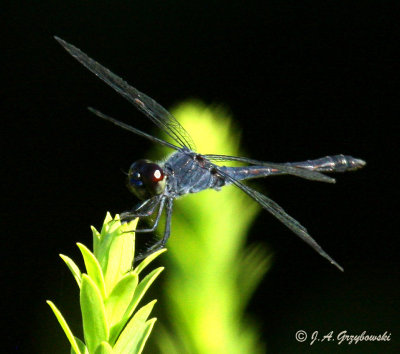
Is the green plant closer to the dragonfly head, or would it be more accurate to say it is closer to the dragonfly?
the dragonfly

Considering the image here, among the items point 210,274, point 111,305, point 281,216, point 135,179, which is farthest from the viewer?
point 135,179

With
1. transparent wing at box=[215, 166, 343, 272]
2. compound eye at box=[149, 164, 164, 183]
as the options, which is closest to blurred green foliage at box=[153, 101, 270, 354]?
transparent wing at box=[215, 166, 343, 272]

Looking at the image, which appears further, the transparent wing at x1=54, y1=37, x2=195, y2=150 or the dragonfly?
the transparent wing at x1=54, y1=37, x2=195, y2=150

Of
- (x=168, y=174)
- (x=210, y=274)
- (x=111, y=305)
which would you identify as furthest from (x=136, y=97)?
(x=111, y=305)

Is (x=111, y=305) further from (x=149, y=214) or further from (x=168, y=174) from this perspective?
(x=168, y=174)

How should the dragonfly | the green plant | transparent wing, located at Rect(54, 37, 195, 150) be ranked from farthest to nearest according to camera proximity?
transparent wing, located at Rect(54, 37, 195, 150)
the dragonfly
the green plant

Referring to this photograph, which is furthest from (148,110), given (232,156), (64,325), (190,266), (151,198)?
(64,325)
